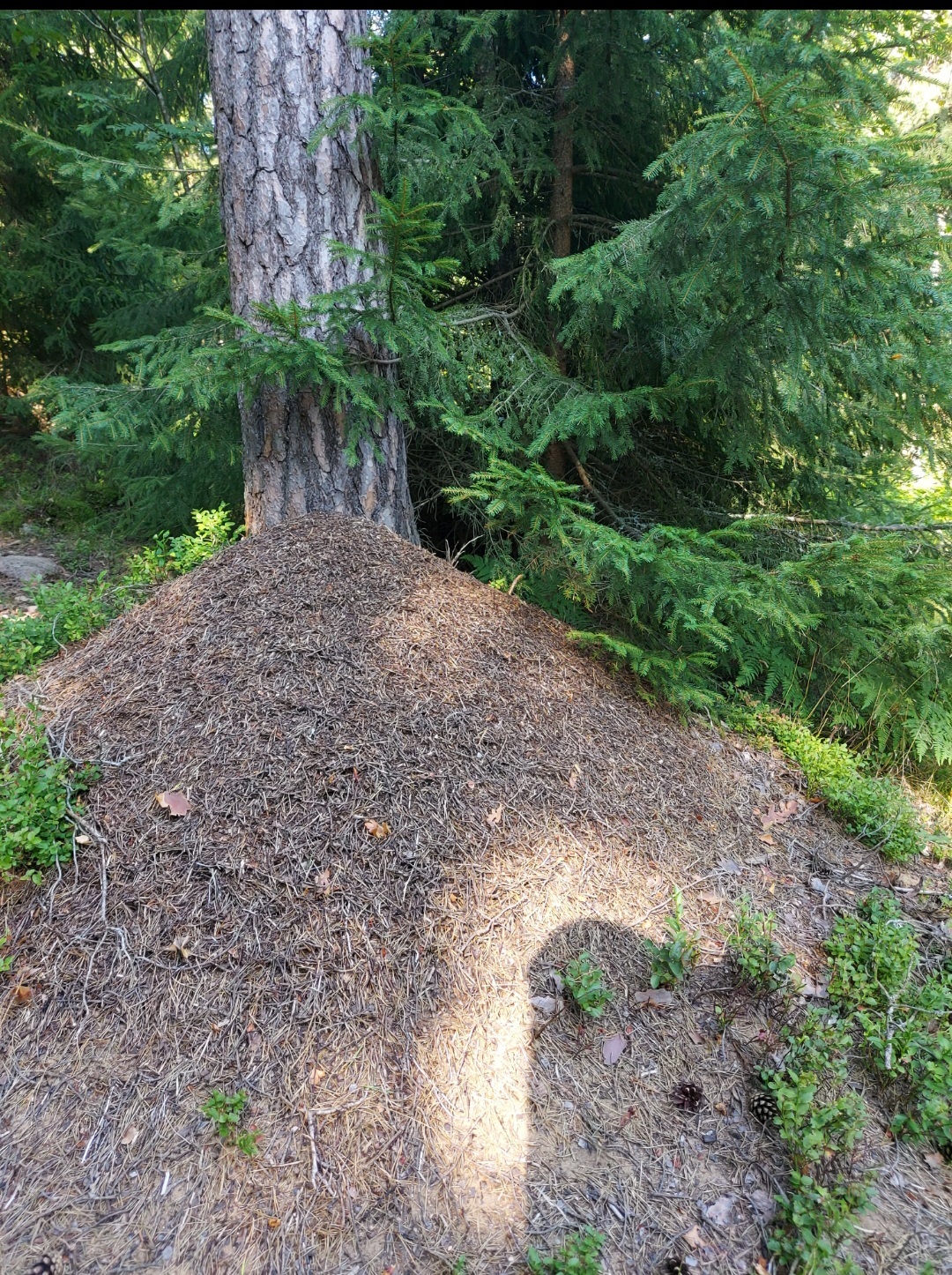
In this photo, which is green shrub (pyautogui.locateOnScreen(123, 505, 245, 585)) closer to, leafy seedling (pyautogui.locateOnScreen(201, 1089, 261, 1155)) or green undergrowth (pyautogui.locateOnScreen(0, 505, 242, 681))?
green undergrowth (pyautogui.locateOnScreen(0, 505, 242, 681))

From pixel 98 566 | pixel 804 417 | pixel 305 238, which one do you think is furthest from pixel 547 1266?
pixel 98 566

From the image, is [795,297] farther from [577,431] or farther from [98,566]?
[98,566]

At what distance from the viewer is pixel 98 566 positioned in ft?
19.6

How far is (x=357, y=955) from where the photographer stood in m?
2.64

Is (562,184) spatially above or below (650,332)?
above

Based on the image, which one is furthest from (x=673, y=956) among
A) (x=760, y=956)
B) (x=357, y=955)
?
(x=357, y=955)

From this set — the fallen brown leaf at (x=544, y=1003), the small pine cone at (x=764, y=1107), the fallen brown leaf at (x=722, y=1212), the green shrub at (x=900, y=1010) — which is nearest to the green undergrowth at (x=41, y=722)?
the fallen brown leaf at (x=544, y=1003)

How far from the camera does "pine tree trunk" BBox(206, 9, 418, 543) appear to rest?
12.1 ft

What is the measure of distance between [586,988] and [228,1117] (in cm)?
126

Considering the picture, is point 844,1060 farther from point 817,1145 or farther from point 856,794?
point 856,794

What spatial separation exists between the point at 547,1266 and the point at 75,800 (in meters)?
2.32

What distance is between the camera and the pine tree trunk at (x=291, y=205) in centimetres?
369

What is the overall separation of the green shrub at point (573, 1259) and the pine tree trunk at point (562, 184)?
12.8 feet

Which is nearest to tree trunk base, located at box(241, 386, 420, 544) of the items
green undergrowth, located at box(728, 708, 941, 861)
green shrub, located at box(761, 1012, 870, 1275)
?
green undergrowth, located at box(728, 708, 941, 861)
